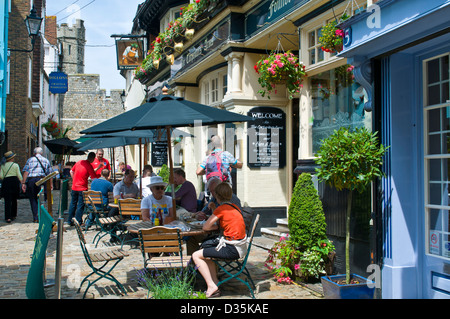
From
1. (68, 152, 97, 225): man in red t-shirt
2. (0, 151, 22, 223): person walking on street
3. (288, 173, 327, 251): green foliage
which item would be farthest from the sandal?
(0, 151, 22, 223): person walking on street

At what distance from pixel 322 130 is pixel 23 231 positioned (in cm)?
701

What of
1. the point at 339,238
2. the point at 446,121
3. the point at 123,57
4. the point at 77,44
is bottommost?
the point at 339,238

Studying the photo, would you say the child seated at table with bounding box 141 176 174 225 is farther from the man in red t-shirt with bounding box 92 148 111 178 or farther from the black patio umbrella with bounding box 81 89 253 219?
the man in red t-shirt with bounding box 92 148 111 178

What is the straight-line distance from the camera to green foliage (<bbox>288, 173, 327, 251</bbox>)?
5.78 metres

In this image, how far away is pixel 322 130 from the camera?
712 cm

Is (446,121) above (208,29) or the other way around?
the other way around

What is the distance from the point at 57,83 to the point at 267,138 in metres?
19.2

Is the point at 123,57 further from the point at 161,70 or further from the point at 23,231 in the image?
the point at 23,231

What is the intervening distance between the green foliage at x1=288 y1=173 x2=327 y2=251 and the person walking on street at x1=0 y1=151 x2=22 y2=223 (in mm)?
8312

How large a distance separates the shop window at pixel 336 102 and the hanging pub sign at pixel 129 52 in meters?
12.1

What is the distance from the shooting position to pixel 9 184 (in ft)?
37.6

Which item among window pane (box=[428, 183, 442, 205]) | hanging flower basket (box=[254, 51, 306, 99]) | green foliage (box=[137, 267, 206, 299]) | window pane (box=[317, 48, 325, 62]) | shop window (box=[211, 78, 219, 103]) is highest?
shop window (box=[211, 78, 219, 103])
